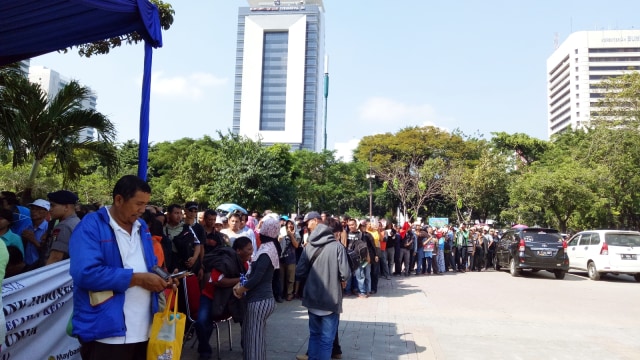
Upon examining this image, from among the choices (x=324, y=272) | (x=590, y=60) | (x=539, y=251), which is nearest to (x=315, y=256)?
(x=324, y=272)

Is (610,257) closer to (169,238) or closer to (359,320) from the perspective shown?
(359,320)

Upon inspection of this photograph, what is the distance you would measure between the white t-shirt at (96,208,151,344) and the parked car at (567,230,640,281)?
1616 cm

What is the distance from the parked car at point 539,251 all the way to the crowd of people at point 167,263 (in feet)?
21.7

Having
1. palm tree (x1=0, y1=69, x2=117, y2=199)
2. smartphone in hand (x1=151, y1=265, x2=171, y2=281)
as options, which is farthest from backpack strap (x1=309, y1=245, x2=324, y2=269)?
palm tree (x1=0, y1=69, x2=117, y2=199)

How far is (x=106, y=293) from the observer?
2.73 metres

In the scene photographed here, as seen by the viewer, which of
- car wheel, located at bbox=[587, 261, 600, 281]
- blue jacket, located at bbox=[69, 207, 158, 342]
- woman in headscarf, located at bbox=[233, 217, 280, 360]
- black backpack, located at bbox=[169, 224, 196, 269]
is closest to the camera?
blue jacket, located at bbox=[69, 207, 158, 342]

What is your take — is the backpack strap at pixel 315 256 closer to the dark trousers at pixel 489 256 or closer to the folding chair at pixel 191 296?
the folding chair at pixel 191 296

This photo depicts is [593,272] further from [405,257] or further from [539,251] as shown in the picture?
[405,257]

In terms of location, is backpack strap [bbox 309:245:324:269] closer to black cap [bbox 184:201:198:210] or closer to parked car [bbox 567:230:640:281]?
black cap [bbox 184:201:198:210]

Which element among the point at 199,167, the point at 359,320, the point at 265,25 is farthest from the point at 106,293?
the point at 265,25

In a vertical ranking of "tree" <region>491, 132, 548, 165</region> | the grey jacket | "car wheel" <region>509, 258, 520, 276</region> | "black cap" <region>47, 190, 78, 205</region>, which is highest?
"tree" <region>491, 132, 548, 165</region>

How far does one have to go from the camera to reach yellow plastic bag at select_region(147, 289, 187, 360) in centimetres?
288

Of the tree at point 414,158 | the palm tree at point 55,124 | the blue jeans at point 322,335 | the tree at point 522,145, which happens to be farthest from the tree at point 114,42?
the tree at point 522,145

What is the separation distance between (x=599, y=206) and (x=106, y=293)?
28.2 metres
